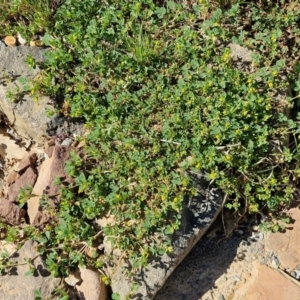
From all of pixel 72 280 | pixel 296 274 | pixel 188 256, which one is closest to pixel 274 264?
pixel 296 274

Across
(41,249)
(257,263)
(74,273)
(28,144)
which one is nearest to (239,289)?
(257,263)

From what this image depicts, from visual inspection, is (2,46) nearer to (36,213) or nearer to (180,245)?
(36,213)

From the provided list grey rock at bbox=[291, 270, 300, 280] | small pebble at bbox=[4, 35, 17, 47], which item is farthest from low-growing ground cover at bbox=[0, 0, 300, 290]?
grey rock at bbox=[291, 270, 300, 280]

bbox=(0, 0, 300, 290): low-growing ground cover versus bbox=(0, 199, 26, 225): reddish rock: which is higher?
bbox=(0, 0, 300, 290): low-growing ground cover

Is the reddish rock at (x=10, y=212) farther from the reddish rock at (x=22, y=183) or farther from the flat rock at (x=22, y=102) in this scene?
the flat rock at (x=22, y=102)

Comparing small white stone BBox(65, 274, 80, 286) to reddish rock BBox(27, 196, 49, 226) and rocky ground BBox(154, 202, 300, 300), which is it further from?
rocky ground BBox(154, 202, 300, 300)

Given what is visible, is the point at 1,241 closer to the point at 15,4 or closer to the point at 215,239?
the point at 215,239
